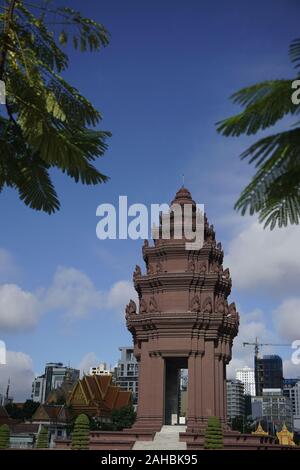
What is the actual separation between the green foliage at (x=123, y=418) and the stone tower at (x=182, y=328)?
94.6ft

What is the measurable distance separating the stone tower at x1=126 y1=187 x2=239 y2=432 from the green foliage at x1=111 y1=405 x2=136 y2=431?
94.6ft

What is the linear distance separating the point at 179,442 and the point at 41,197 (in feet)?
77.6

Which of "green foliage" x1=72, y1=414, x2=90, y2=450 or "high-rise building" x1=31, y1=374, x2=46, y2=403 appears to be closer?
"green foliage" x1=72, y1=414, x2=90, y2=450

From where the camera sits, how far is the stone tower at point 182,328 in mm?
31297

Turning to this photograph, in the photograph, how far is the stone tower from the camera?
1232 inches

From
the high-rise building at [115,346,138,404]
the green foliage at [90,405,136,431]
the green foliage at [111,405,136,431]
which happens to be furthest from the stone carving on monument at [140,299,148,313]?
the high-rise building at [115,346,138,404]

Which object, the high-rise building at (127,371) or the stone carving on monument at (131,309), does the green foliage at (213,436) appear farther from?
the high-rise building at (127,371)

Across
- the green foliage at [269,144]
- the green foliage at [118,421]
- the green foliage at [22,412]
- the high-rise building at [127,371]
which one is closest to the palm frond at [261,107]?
the green foliage at [269,144]

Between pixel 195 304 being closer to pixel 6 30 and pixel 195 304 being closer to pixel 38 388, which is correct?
pixel 6 30

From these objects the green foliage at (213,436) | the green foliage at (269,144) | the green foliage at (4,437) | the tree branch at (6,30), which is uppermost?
the tree branch at (6,30)

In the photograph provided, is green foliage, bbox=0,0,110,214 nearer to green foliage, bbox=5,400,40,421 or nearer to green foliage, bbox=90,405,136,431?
green foliage, bbox=90,405,136,431
